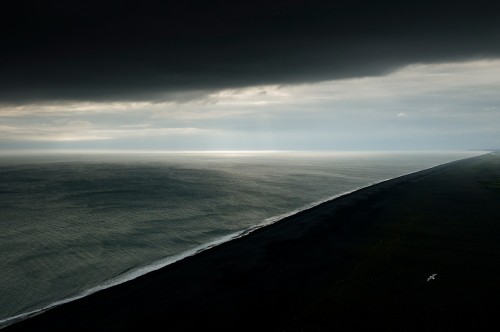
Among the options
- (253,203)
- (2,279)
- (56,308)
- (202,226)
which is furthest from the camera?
(253,203)

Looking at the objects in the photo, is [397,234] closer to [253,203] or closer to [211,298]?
[211,298]

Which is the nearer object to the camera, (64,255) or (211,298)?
(211,298)

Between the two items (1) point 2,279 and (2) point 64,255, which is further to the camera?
(2) point 64,255

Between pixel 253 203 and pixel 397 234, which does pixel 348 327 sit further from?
pixel 253 203

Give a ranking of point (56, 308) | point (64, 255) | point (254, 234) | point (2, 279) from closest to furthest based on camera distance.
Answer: point (56, 308)
point (2, 279)
point (64, 255)
point (254, 234)

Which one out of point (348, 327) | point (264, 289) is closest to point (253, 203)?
point (264, 289)

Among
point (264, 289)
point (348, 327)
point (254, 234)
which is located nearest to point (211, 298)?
point (264, 289)
